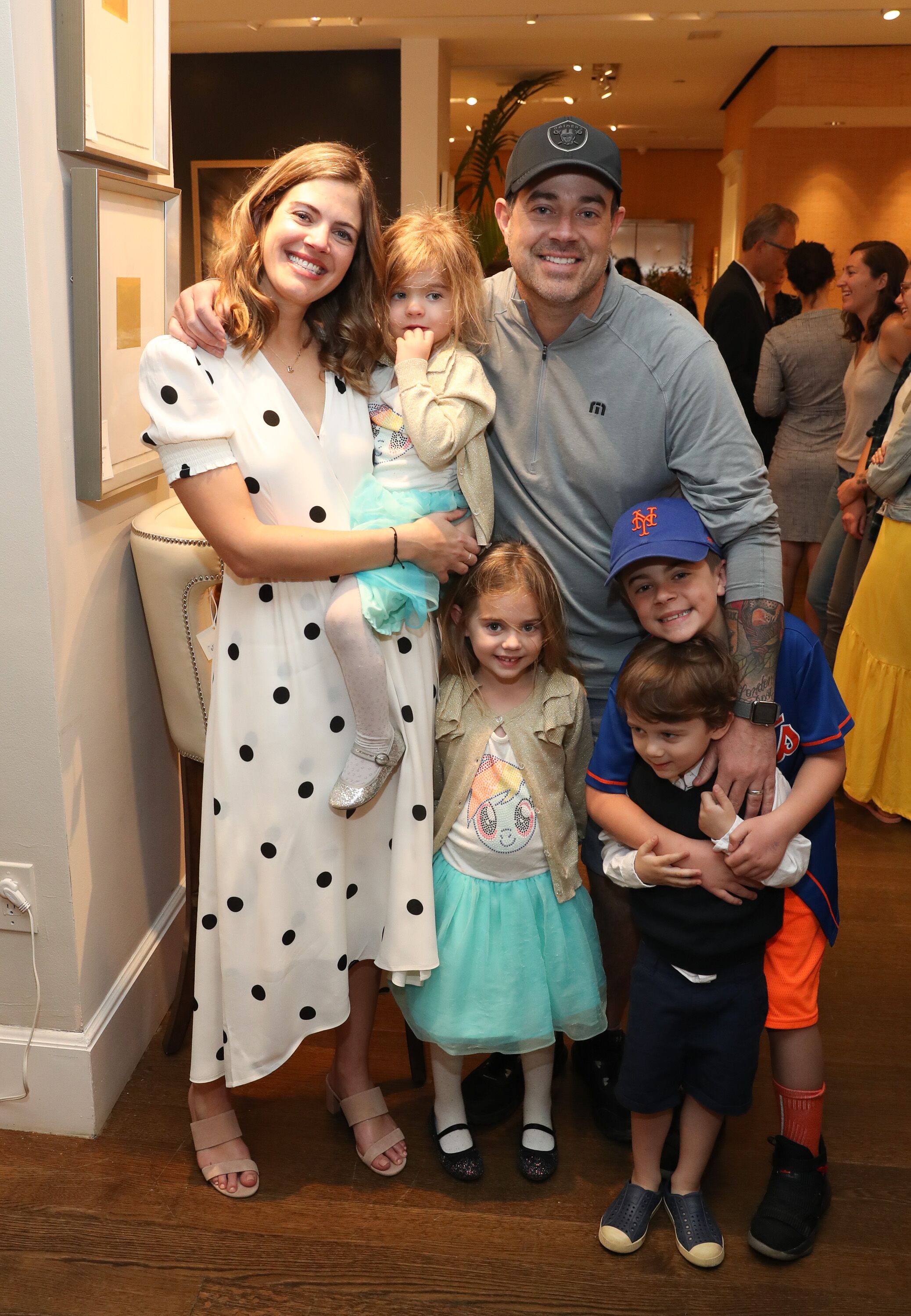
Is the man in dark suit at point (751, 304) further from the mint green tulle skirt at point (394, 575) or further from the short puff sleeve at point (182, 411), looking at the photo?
the short puff sleeve at point (182, 411)

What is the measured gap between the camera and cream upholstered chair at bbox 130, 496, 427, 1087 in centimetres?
211

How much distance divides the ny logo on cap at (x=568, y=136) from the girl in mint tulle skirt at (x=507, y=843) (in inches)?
27.9

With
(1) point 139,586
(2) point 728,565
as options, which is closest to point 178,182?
(1) point 139,586

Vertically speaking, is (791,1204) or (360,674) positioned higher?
(360,674)

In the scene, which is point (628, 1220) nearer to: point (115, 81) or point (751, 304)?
point (115, 81)

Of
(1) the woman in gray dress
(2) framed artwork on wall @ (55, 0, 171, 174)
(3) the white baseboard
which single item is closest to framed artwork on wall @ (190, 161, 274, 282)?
(1) the woman in gray dress

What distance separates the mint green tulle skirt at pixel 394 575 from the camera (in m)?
1.88

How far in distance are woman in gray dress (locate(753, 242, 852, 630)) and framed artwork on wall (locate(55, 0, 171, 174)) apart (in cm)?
323

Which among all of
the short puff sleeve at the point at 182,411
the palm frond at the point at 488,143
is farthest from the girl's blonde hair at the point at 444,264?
the palm frond at the point at 488,143

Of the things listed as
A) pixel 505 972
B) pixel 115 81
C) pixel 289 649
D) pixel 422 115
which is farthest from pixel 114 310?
pixel 422 115

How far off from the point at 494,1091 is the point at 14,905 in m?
1.05

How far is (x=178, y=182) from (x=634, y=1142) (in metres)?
8.33

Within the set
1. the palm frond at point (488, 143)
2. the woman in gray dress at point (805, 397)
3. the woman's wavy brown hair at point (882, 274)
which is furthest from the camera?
the palm frond at point (488, 143)

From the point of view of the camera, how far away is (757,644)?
185 cm
